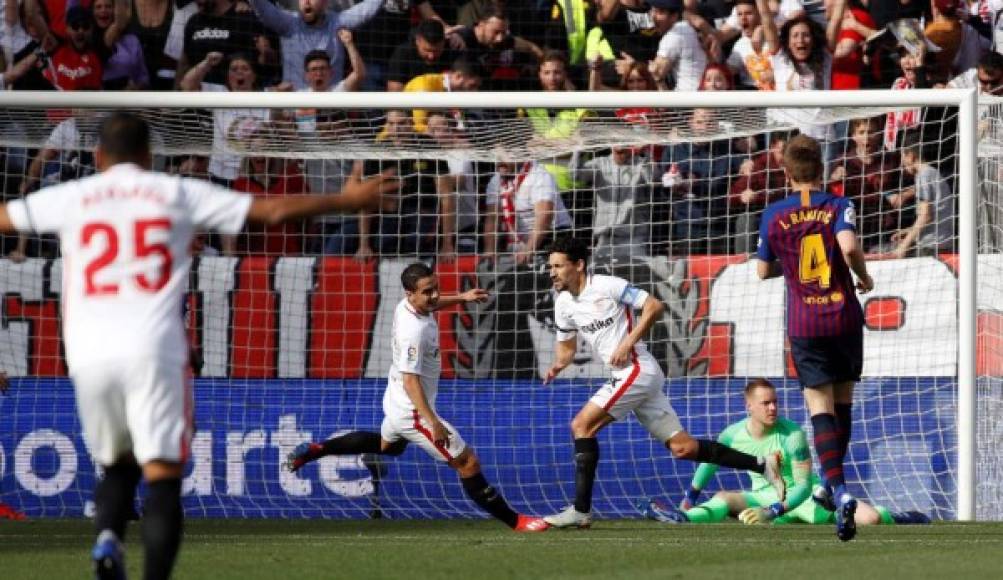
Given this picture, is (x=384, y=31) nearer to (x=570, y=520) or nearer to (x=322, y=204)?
(x=570, y=520)

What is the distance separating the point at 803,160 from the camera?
9805mm

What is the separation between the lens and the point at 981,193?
1297 centimetres

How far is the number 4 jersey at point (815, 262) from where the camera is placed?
385 inches

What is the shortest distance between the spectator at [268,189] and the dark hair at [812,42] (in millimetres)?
4943

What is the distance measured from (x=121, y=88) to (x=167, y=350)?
1098 centimetres

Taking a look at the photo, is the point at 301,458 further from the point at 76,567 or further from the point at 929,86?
the point at 929,86

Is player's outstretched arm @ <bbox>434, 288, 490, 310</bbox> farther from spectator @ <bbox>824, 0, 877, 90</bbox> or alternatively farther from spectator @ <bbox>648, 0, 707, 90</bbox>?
spectator @ <bbox>824, 0, 877, 90</bbox>

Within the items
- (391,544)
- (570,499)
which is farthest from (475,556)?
(570,499)

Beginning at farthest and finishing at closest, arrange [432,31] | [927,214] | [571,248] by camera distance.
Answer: [432,31] < [927,214] < [571,248]

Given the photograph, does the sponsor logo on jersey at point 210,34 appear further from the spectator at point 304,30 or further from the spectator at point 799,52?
the spectator at point 799,52

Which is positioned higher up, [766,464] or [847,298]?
[847,298]

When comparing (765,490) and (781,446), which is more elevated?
(781,446)

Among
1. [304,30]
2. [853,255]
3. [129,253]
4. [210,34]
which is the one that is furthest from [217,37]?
[129,253]

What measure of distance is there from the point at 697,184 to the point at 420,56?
379cm
